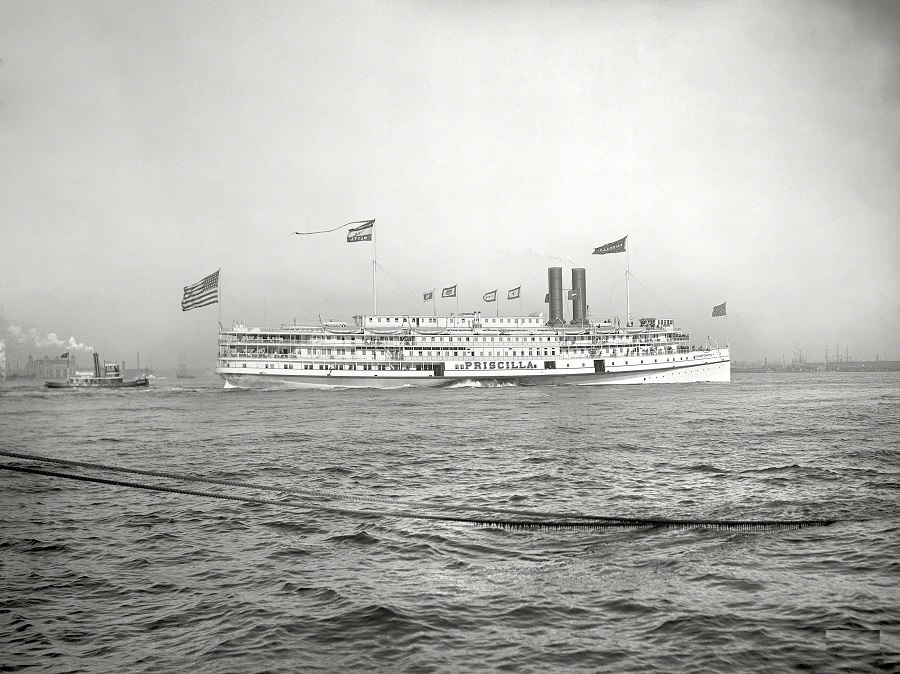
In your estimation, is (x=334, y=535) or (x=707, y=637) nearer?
(x=707, y=637)

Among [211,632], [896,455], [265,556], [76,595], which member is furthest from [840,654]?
[896,455]

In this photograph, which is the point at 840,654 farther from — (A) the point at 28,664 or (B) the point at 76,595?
(B) the point at 76,595

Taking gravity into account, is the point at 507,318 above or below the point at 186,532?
above

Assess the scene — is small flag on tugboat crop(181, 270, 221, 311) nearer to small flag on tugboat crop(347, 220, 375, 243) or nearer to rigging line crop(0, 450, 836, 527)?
small flag on tugboat crop(347, 220, 375, 243)

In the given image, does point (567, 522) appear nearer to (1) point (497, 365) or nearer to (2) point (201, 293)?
(2) point (201, 293)

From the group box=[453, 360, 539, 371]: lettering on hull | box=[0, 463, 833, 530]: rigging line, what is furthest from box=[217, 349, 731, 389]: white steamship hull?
box=[0, 463, 833, 530]: rigging line

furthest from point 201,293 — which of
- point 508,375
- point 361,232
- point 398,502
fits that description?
point 398,502
